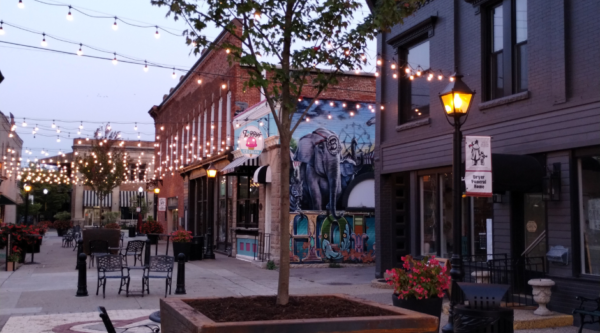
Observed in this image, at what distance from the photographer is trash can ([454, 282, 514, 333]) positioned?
627cm

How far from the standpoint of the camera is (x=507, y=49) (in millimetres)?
12438

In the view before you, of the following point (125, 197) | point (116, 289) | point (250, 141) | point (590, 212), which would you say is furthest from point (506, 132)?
point (125, 197)

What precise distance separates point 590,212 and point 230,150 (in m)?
17.2

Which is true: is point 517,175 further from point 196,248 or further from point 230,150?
point 230,150

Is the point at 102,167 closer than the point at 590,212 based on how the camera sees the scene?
No

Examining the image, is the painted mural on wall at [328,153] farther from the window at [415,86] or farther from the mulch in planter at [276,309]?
the mulch in planter at [276,309]

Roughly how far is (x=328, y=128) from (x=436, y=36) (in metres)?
8.08

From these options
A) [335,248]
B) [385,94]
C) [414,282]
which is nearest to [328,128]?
[335,248]

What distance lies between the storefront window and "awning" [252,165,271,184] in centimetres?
1282

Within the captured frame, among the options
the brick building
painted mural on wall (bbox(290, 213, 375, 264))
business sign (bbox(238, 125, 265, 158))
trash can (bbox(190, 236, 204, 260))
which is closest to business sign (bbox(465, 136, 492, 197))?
the brick building

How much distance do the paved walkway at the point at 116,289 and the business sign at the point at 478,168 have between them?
2.61 m

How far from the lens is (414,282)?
28.0ft

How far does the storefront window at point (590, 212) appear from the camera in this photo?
34.2 feet

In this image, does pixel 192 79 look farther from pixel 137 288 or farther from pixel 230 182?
pixel 137 288
